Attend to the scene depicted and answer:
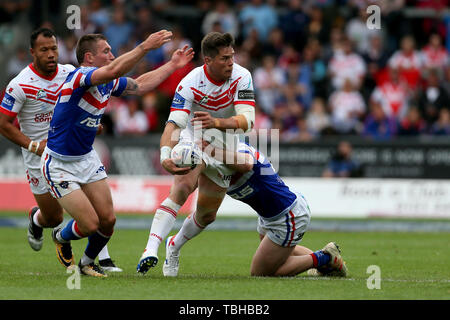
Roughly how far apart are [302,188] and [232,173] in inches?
397

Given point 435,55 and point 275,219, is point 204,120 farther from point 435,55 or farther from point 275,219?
point 435,55

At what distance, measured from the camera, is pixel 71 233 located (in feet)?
30.0

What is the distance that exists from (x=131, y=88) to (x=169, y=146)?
1.12 meters

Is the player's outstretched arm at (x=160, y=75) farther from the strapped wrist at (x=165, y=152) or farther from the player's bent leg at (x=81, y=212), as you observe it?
the player's bent leg at (x=81, y=212)

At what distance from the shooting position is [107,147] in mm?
20406

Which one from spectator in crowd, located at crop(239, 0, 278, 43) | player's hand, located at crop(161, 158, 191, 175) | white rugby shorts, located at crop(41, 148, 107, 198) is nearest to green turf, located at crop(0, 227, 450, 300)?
white rugby shorts, located at crop(41, 148, 107, 198)

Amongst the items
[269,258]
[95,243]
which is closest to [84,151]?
[95,243]

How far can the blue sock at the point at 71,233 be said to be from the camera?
902 centimetres

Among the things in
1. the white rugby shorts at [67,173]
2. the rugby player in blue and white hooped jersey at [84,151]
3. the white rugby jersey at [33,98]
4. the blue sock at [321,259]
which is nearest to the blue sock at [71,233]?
the rugby player in blue and white hooped jersey at [84,151]

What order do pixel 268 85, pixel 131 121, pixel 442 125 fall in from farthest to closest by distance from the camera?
pixel 268 85 < pixel 131 121 < pixel 442 125

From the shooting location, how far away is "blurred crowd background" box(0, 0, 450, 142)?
2069cm

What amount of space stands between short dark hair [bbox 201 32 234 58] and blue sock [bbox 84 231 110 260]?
233cm

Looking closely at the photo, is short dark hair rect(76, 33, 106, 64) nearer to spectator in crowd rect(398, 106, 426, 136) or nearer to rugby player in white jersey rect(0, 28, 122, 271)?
rugby player in white jersey rect(0, 28, 122, 271)
